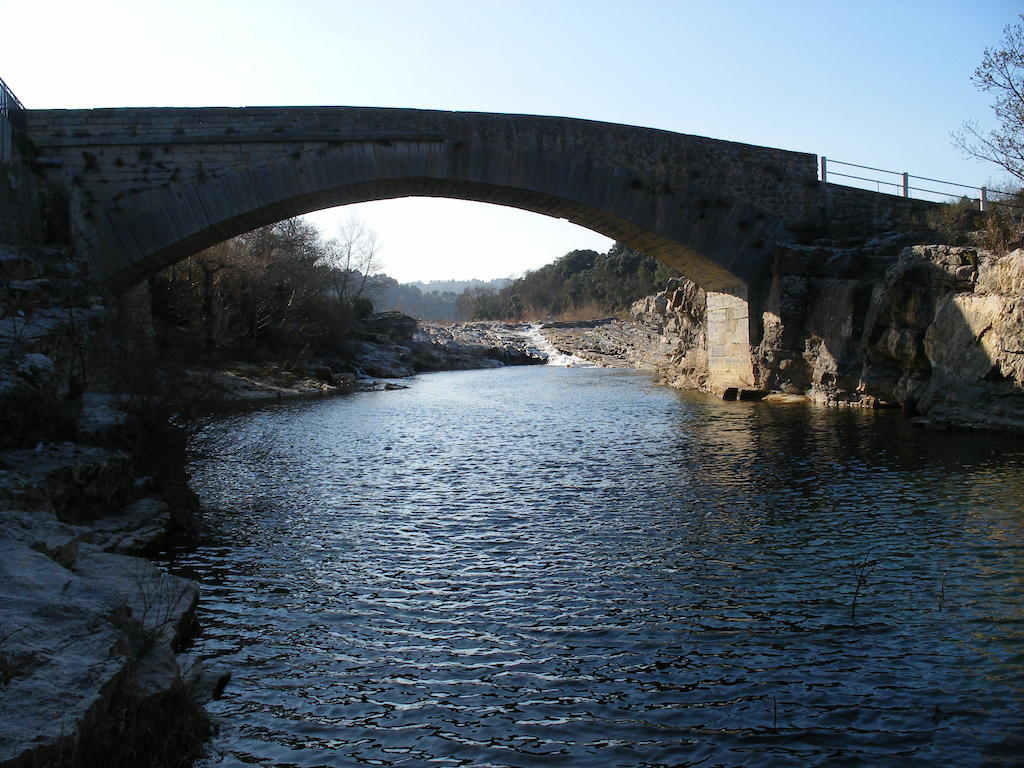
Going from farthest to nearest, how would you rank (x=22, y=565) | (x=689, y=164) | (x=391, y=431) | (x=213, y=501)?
1. (x=689, y=164)
2. (x=391, y=431)
3. (x=213, y=501)
4. (x=22, y=565)

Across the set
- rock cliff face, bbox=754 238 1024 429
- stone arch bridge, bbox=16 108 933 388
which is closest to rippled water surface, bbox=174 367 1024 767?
rock cliff face, bbox=754 238 1024 429

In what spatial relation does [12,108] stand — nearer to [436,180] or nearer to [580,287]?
[436,180]

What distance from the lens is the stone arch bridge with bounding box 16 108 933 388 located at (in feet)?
56.6

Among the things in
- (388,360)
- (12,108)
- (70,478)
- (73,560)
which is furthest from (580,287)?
(73,560)

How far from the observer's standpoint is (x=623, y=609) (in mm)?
6059

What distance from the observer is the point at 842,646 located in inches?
207

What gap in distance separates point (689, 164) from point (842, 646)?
57.9 ft

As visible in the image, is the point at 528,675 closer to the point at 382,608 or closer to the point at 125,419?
the point at 382,608

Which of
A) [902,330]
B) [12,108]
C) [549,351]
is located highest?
[12,108]

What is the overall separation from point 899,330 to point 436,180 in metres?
10.6

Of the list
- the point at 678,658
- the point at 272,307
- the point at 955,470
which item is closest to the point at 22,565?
the point at 678,658

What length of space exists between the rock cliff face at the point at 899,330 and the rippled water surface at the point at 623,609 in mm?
2137

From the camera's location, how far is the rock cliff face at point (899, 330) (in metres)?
14.2

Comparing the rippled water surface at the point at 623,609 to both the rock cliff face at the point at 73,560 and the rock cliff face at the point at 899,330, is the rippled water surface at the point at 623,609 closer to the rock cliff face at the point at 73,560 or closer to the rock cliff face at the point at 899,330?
the rock cliff face at the point at 73,560
